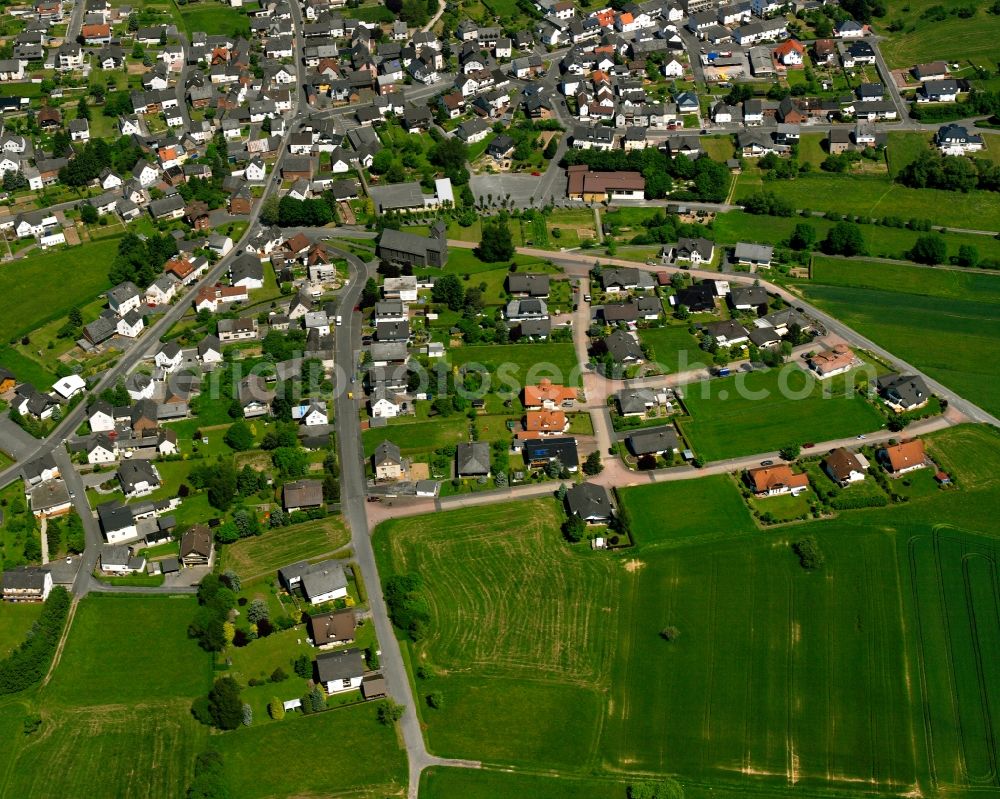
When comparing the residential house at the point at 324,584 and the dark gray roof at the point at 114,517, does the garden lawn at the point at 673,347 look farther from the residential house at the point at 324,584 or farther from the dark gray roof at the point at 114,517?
the dark gray roof at the point at 114,517

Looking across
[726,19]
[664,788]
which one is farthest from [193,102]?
[664,788]

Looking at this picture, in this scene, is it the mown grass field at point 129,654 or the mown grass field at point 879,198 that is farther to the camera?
the mown grass field at point 879,198

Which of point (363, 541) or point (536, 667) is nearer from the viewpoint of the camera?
point (536, 667)

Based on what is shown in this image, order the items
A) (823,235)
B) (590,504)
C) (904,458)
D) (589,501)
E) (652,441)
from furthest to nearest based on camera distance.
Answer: (823,235) < (652,441) < (904,458) < (589,501) < (590,504)

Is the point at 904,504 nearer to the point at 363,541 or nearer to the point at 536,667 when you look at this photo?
the point at 536,667

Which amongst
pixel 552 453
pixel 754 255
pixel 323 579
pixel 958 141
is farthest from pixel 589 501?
pixel 958 141

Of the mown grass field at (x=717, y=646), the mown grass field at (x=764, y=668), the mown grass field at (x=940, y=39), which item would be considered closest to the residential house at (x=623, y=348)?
the mown grass field at (x=717, y=646)

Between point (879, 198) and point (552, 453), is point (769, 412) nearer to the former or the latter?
point (552, 453)
